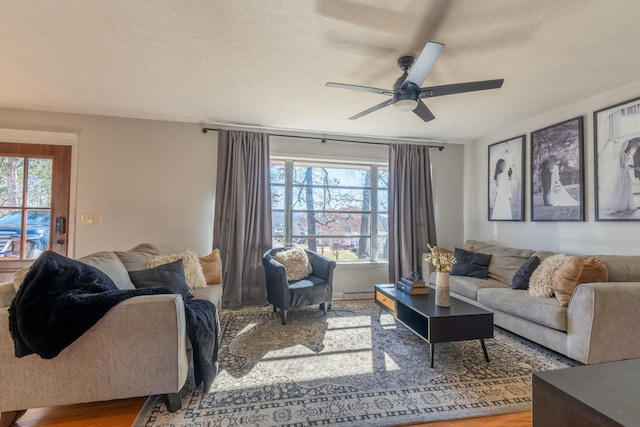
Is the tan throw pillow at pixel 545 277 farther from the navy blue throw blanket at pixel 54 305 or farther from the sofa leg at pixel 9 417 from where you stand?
the sofa leg at pixel 9 417

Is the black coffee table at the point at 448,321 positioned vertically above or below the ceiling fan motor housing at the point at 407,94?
below

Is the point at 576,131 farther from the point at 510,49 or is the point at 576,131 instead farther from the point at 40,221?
the point at 40,221

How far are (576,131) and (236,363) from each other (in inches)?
160

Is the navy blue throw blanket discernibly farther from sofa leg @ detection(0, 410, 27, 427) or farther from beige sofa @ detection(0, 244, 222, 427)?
sofa leg @ detection(0, 410, 27, 427)

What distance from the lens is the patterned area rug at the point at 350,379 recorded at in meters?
1.70

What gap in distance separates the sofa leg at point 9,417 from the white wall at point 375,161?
317 centimetres

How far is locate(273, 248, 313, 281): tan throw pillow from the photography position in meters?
3.41

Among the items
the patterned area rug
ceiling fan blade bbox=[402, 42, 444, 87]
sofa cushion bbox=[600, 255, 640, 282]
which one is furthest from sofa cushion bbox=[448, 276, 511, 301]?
ceiling fan blade bbox=[402, 42, 444, 87]

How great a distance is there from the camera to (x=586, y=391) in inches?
23.1

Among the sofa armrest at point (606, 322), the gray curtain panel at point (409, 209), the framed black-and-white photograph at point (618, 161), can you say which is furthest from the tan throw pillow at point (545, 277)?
the gray curtain panel at point (409, 209)

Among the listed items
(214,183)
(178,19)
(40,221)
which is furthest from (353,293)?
(40,221)

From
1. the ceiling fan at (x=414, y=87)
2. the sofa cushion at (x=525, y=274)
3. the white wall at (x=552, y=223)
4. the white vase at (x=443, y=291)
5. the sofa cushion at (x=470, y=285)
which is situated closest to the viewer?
the ceiling fan at (x=414, y=87)

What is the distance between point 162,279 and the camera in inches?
95.3

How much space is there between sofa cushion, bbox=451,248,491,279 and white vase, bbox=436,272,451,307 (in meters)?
1.35
